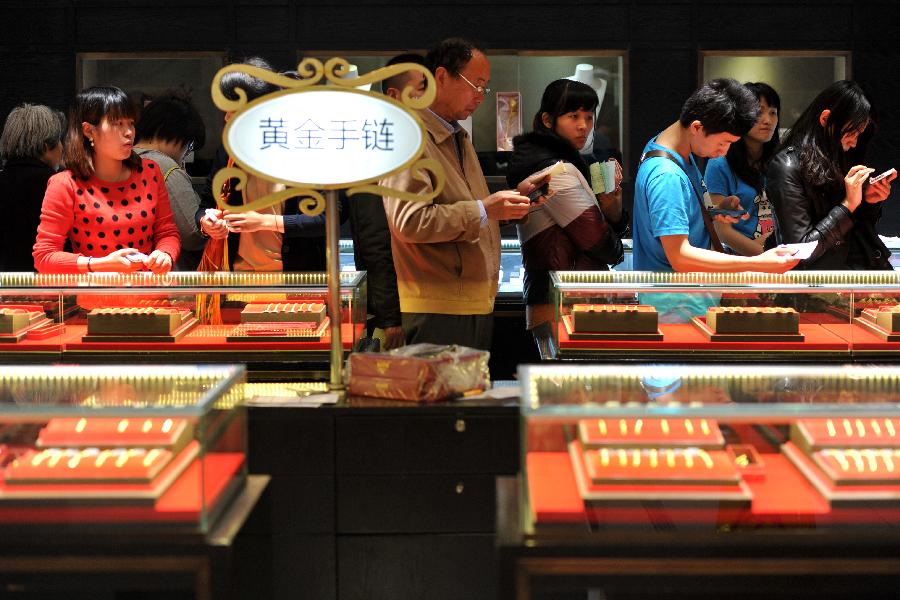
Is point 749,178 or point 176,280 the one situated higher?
point 749,178

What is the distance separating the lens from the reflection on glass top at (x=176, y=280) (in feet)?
10.1

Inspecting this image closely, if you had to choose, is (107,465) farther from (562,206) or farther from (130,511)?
(562,206)

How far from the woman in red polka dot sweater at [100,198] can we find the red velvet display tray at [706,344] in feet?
4.42

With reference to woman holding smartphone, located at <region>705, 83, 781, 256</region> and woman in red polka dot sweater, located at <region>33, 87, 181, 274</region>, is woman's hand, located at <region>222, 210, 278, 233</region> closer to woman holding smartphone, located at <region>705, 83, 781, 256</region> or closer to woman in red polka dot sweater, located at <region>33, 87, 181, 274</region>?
woman in red polka dot sweater, located at <region>33, 87, 181, 274</region>

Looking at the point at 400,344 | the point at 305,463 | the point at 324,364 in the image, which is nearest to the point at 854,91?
the point at 400,344

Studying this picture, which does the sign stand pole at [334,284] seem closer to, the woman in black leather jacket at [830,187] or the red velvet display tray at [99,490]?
the red velvet display tray at [99,490]

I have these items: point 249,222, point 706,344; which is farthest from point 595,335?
point 249,222

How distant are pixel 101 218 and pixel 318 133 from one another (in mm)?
1179

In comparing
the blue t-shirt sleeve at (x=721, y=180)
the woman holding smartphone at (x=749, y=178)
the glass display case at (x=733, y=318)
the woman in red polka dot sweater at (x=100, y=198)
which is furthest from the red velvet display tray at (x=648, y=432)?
the blue t-shirt sleeve at (x=721, y=180)

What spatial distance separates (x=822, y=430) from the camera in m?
1.91

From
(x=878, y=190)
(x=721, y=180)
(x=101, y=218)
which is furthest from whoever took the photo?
(x=721, y=180)

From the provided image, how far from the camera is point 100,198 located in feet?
11.3

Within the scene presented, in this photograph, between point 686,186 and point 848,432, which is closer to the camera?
point 848,432

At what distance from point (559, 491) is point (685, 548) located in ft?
0.77
